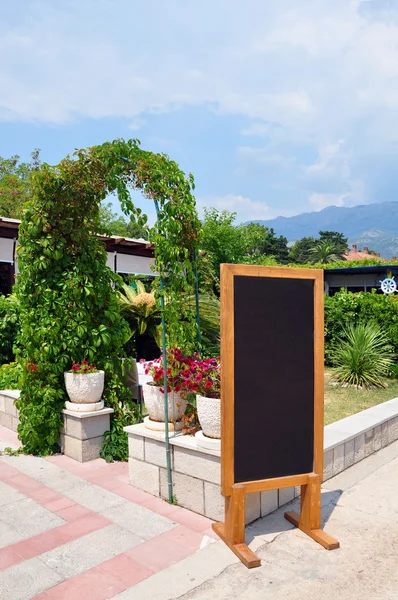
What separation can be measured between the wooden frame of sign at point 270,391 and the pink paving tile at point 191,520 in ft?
0.48

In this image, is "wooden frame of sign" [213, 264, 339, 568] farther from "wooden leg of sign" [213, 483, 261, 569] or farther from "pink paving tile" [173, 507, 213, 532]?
"pink paving tile" [173, 507, 213, 532]

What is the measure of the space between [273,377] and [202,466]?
3.20 feet

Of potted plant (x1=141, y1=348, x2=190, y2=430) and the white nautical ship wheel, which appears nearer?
potted plant (x1=141, y1=348, x2=190, y2=430)

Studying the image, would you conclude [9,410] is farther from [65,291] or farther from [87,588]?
[87,588]

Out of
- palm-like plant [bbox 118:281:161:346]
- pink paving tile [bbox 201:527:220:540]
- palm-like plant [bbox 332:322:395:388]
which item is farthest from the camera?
palm-like plant [bbox 332:322:395:388]

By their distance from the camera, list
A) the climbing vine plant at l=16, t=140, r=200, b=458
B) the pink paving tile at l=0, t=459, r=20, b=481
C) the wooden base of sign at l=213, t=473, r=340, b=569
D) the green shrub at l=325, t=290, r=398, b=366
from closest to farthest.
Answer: the wooden base of sign at l=213, t=473, r=340, b=569
the pink paving tile at l=0, t=459, r=20, b=481
the climbing vine plant at l=16, t=140, r=200, b=458
the green shrub at l=325, t=290, r=398, b=366

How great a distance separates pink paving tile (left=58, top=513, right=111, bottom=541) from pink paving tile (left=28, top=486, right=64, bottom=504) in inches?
19.7

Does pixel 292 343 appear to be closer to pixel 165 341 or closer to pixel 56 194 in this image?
pixel 165 341

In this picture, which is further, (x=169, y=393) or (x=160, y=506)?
(x=169, y=393)

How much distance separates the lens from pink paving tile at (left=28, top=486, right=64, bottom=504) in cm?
416

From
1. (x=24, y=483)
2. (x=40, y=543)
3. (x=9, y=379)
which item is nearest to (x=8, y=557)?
(x=40, y=543)

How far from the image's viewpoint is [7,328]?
8453mm

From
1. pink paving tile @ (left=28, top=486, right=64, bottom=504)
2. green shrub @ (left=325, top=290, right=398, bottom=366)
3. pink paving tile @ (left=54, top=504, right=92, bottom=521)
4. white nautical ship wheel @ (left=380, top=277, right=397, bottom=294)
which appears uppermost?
white nautical ship wheel @ (left=380, top=277, right=397, bottom=294)

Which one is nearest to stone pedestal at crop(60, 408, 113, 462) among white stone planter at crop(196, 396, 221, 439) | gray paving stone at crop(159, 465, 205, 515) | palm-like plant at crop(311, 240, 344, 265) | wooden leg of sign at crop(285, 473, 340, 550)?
gray paving stone at crop(159, 465, 205, 515)
